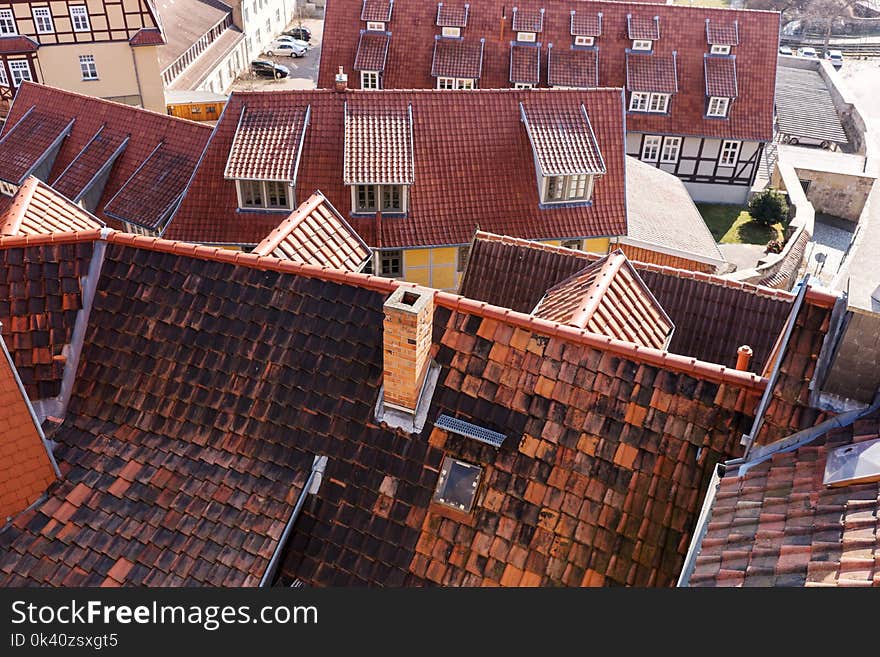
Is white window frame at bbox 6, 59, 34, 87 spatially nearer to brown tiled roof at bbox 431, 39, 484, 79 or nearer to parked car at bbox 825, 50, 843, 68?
brown tiled roof at bbox 431, 39, 484, 79

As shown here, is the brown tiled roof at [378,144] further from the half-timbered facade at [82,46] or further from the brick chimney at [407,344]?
the half-timbered facade at [82,46]

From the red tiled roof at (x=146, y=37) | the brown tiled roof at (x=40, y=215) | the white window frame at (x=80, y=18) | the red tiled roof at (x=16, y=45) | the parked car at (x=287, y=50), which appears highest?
the brown tiled roof at (x=40, y=215)

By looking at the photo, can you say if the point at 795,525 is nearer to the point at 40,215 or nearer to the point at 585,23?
the point at 40,215

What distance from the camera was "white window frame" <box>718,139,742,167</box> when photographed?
39500mm

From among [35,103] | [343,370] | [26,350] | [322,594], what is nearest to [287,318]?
[343,370]

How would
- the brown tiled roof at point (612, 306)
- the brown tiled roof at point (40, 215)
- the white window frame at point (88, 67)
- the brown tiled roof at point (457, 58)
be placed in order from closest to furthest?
the brown tiled roof at point (612, 306) < the brown tiled roof at point (40, 215) < the brown tiled roof at point (457, 58) < the white window frame at point (88, 67)

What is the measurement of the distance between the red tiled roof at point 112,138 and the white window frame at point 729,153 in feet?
87.1

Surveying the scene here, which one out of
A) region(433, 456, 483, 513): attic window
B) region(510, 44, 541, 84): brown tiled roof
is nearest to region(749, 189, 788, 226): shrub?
region(510, 44, 541, 84): brown tiled roof

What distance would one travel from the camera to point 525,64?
1501 inches

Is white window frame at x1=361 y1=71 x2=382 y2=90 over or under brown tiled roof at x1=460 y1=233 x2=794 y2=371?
under

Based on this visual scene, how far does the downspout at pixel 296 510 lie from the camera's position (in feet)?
34.5

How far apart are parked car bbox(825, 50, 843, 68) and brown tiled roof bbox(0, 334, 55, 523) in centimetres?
7164

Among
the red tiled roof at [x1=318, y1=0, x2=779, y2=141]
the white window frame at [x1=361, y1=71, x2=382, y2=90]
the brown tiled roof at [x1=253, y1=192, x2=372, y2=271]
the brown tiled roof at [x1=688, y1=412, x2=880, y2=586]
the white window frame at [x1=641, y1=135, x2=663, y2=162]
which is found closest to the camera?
the brown tiled roof at [x1=688, y1=412, x2=880, y2=586]

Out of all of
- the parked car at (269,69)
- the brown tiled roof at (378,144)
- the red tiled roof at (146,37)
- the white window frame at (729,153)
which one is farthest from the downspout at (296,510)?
the parked car at (269,69)
